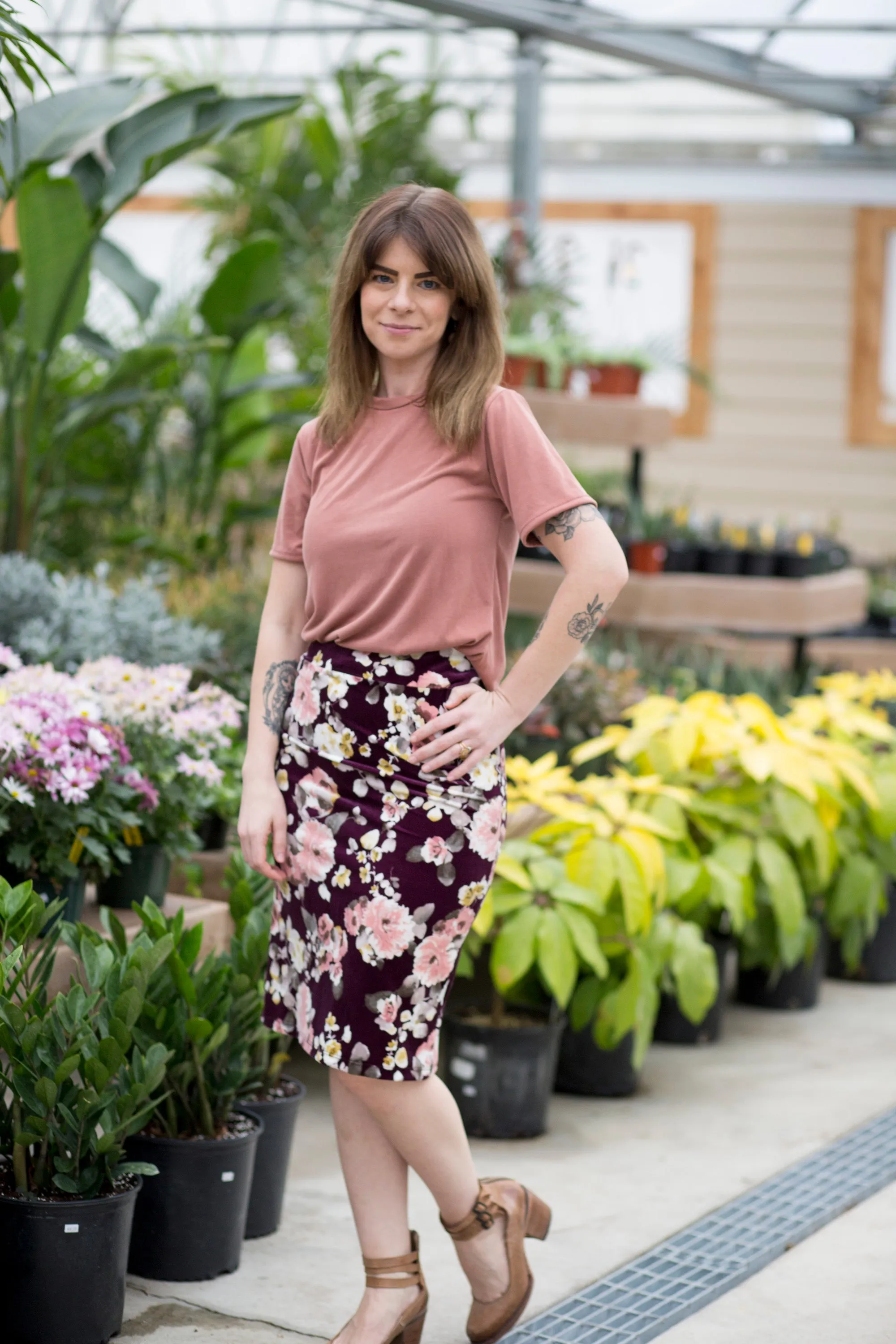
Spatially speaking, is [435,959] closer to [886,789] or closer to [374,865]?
[374,865]

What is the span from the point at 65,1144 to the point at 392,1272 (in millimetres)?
559

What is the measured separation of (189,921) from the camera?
11.2 feet

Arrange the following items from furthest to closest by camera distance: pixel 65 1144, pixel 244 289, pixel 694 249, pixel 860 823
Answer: pixel 694 249
pixel 244 289
pixel 860 823
pixel 65 1144

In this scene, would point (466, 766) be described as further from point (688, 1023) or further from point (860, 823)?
point (860, 823)

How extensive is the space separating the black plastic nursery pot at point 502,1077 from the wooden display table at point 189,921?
25.4 inches

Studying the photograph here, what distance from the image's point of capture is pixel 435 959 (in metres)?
2.49

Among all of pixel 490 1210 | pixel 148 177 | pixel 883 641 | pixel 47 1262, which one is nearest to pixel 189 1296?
pixel 47 1262

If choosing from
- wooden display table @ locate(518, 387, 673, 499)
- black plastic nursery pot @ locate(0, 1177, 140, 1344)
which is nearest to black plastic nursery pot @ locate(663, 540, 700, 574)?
wooden display table @ locate(518, 387, 673, 499)

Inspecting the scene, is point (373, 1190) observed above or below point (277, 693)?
below

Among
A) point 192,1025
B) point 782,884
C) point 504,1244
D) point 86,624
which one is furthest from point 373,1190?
point 782,884

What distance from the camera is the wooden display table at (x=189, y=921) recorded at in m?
3.04

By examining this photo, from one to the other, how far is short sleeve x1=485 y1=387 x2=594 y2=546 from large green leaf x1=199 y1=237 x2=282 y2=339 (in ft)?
11.8

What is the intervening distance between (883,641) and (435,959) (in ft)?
17.8

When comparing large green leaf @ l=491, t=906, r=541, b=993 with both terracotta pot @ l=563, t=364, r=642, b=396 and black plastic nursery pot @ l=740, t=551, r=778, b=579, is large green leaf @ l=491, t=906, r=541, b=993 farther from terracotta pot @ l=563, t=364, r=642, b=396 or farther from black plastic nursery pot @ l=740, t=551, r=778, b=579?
terracotta pot @ l=563, t=364, r=642, b=396
